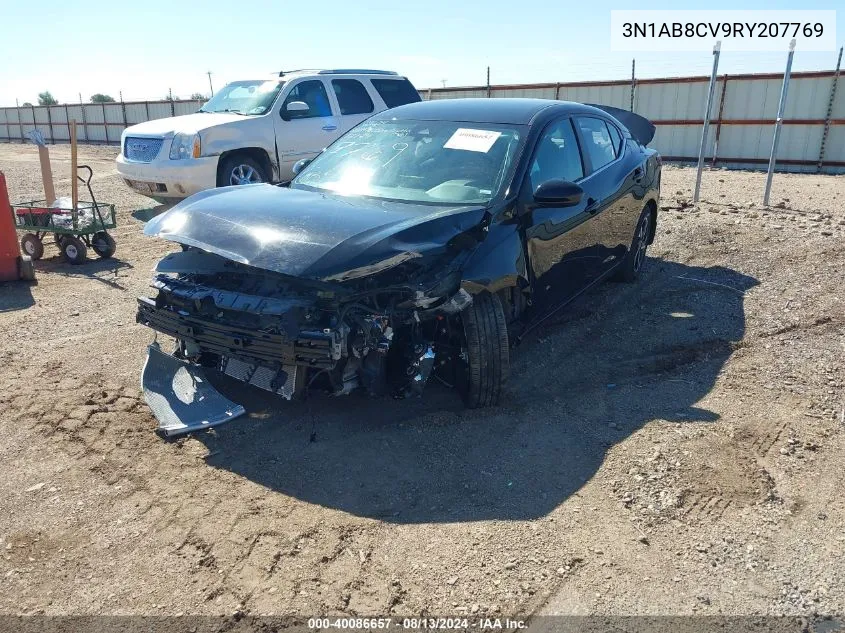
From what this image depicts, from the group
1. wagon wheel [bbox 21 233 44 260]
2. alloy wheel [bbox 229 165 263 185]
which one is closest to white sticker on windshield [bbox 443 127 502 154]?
alloy wheel [bbox 229 165 263 185]

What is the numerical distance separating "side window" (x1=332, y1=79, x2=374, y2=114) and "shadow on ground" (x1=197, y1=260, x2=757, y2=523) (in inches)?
260

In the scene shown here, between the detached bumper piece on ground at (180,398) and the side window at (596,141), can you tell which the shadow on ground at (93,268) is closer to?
the detached bumper piece on ground at (180,398)

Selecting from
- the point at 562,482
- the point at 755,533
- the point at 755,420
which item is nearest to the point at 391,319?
the point at 562,482

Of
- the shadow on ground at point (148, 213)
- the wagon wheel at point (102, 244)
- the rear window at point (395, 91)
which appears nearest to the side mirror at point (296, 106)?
the rear window at point (395, 91)

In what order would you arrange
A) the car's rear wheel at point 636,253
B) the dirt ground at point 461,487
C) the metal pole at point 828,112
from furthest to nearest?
1. the metal pole at point 828,112
2. the car's rear wheel at point 636,253
3. the dirt ground at point 461,487

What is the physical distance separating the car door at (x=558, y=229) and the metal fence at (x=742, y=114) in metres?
13.4

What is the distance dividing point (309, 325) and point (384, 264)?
0.48 m

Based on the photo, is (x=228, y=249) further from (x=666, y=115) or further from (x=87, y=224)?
(x=666, y=115)

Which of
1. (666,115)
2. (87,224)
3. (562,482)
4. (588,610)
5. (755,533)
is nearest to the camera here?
(588,610)

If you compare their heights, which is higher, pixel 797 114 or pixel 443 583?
pixel 797 114

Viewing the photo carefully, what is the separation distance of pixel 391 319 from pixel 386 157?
1.72 meters

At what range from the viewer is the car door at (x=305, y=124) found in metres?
9.57

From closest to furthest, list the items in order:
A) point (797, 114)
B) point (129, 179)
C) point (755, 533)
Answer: point (755, 533) < point (129, 179) < point (797, 114)

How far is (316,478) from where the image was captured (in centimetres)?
328
